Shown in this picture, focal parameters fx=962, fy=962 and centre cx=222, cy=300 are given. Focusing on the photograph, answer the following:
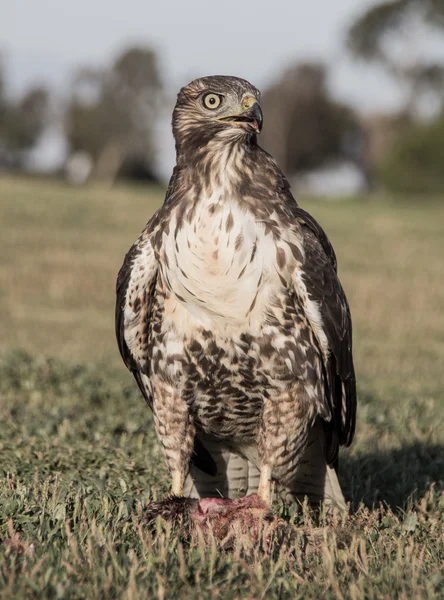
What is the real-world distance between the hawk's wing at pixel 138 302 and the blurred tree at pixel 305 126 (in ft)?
190

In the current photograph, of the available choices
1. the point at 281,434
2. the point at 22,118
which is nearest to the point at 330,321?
the point at 281,434

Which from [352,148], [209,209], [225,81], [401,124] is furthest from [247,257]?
[352,148]

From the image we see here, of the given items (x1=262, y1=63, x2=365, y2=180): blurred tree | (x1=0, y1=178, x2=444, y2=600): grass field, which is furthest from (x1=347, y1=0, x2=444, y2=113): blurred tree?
(x1=0, y1=178, x2=444, y2=600): grass field

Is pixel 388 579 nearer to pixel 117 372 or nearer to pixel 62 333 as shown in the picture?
pixel 117 372

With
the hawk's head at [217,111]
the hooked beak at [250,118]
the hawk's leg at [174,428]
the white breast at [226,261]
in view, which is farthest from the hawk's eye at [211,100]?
the hawk's leg at [174,428]

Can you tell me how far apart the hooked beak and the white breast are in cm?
39

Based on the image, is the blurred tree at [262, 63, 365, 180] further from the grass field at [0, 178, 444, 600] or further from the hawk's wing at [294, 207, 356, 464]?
the hawk's wing at [294, 207, 356, 464]

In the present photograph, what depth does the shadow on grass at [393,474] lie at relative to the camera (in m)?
6.25

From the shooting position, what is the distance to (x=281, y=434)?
5238mm

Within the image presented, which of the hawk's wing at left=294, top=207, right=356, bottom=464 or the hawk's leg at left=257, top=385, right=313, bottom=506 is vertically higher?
the hawk's wing at left=294, top=207, right=356, bottom=464

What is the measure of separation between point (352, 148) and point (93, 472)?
205 ft

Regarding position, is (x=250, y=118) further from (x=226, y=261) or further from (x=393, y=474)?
(x=393, y=474)

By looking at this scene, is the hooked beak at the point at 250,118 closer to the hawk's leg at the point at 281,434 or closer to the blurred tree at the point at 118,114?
the hawk's leg at the point at 281,434

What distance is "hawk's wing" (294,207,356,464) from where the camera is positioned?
16.3 feet
